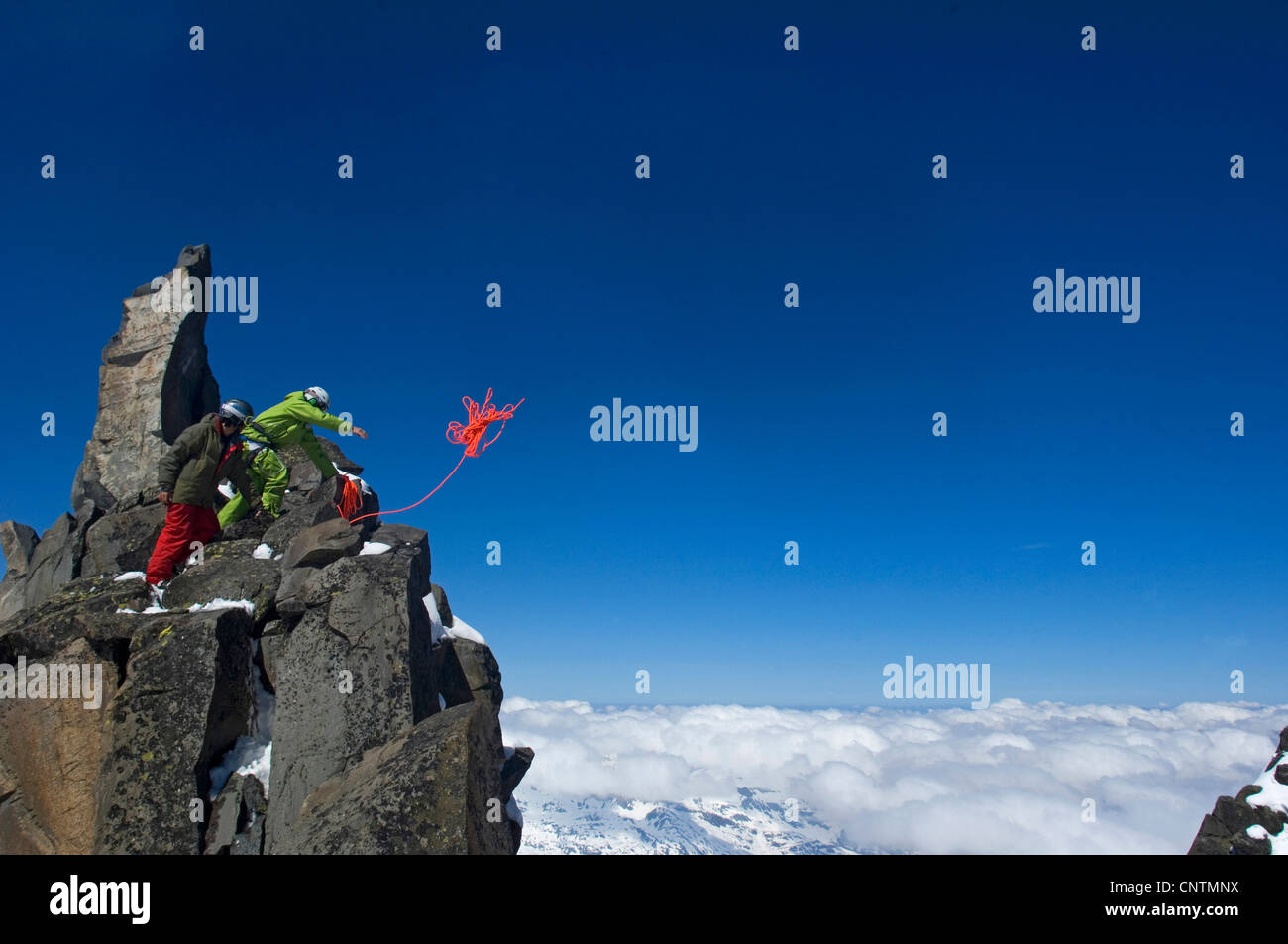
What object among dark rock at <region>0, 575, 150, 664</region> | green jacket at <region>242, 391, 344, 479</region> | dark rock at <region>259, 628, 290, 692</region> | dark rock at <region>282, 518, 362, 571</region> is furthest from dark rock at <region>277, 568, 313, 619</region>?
green jacket at <region>242, 391, 344, 479</region>

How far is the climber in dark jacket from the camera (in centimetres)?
1941

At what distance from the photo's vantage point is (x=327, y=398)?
22.6 meters

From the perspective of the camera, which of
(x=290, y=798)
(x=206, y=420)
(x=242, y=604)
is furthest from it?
(x=206, y=420)

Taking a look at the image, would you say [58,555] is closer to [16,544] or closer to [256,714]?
[16,544]

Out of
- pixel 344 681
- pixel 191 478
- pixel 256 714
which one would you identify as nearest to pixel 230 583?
pixel 191 478

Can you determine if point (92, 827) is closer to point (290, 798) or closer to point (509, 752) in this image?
point (290, 798)

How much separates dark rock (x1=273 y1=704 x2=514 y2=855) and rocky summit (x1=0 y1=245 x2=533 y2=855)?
0.10 feet

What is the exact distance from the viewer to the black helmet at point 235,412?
65.1 ft

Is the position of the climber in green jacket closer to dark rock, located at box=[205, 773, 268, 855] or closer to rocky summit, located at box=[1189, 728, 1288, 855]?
dark rock, located at box=[205, 773, 268, 855]

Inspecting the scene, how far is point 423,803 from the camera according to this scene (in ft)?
35.0

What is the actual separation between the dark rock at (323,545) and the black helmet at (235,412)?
378 centimetres

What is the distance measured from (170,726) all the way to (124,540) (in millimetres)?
10963
